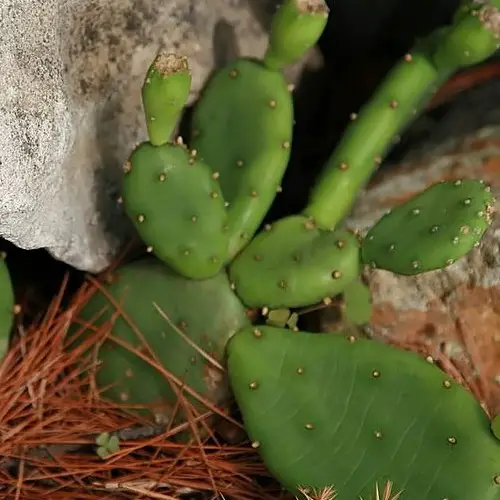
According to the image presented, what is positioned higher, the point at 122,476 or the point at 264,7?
the point at 264,7

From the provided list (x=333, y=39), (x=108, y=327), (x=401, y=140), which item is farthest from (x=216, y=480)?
(x=333, y=39)

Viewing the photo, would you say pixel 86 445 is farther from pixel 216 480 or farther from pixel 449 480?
pixel 449 480

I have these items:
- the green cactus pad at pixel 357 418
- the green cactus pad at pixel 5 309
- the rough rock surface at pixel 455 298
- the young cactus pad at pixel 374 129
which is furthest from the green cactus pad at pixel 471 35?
the green cactus pad at pixel 5 309

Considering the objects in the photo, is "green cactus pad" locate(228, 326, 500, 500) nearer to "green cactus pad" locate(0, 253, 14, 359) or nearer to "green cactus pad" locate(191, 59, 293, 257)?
"green cactus pad" locate(191, 59, 293, 257)

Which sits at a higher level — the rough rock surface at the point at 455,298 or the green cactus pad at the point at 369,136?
the green cactus pad at the point at 369,136

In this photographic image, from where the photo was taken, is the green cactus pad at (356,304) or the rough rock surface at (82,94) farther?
the green cactus pad at (356,304)

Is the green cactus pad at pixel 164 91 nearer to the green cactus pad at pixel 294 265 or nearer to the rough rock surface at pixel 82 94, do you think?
the rough rock surface at pixel 82 94

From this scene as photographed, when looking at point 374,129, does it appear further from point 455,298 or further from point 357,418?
point 357,418

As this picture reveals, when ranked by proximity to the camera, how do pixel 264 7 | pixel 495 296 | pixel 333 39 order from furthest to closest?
pixel 333 39 → pixel 264 7 → pixel 495 296
